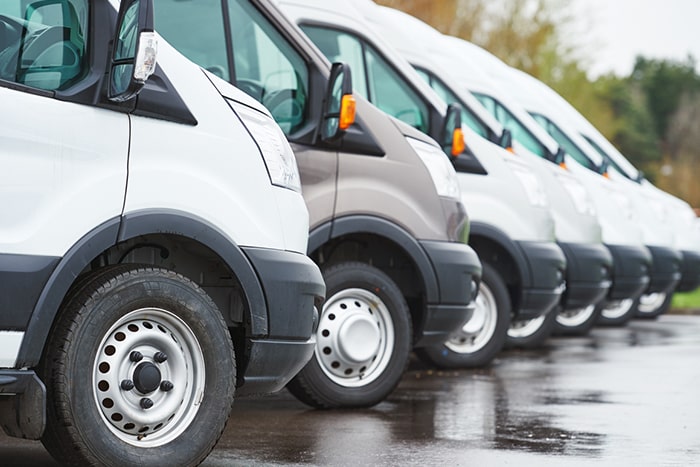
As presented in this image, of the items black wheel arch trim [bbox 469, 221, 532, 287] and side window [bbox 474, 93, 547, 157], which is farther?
side window [bbox 474, 93, 547, 157]

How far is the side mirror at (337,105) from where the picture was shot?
7117 mm

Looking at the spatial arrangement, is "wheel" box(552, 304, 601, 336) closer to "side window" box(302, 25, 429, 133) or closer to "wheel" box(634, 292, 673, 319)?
"wheel" box(634, 292, 673, 319)

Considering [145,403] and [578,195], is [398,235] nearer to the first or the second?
[145,403]

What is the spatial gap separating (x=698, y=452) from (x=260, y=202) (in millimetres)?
2314

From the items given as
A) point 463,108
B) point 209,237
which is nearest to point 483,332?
point 463,108

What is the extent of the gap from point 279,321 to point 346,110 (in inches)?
77.6

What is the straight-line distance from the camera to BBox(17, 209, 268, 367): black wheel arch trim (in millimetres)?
4727

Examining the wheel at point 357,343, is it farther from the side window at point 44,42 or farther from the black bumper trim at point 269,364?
the side window at point 44,42

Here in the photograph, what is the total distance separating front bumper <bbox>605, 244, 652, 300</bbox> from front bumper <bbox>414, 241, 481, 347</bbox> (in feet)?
20.1

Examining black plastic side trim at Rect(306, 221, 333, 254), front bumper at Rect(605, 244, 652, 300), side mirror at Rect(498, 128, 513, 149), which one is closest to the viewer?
black plastic side trim at Rect(306, 221, 333, 254)

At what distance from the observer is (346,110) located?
723 cm

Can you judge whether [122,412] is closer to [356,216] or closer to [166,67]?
[166,67]

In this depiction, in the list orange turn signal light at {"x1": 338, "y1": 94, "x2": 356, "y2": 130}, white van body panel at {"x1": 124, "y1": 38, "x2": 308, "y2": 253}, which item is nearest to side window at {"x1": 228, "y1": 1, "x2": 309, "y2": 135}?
orange turn signal light at {"x1": 338, "y1": 94, "x2": 356, "y2": 130}

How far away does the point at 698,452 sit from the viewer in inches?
245
